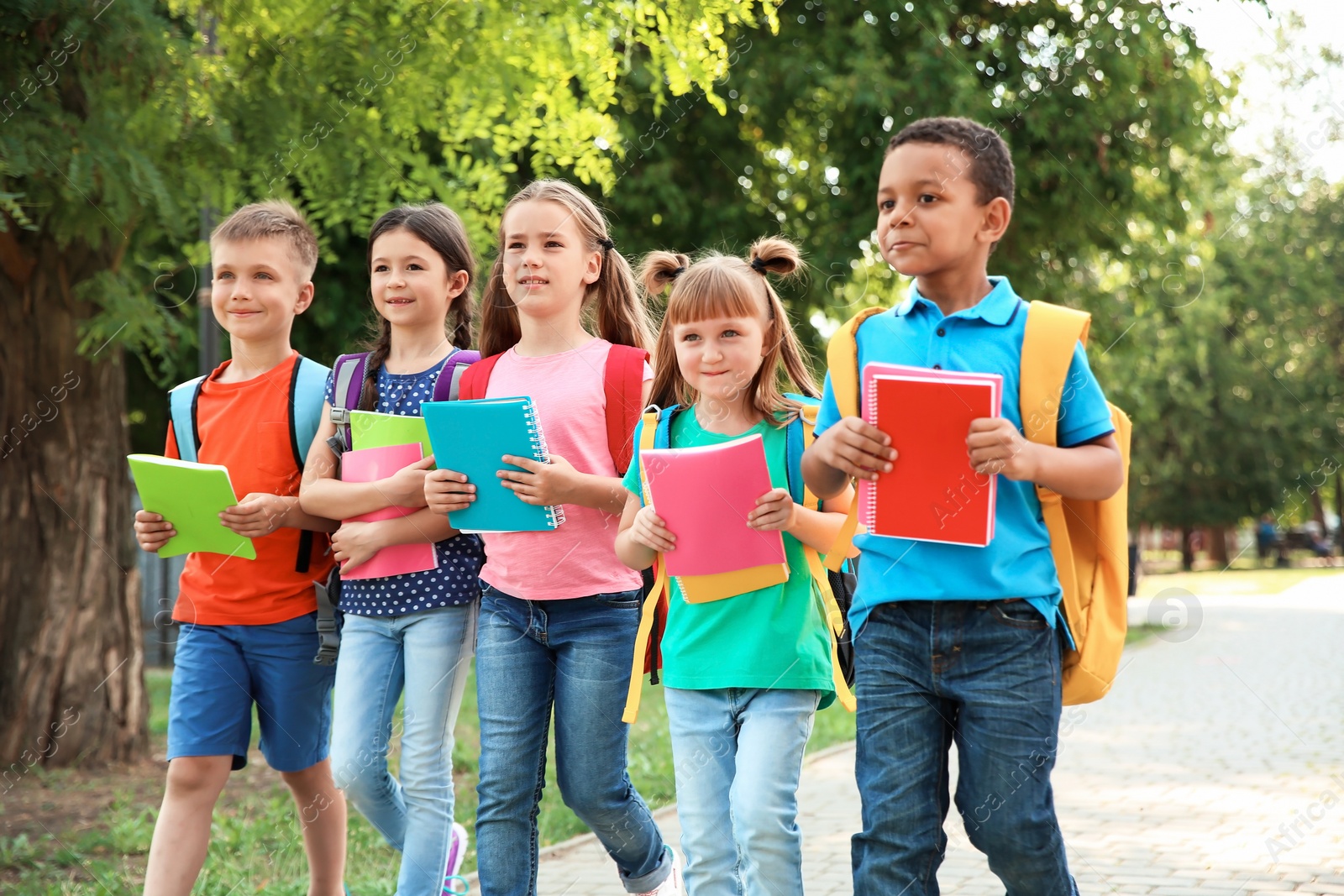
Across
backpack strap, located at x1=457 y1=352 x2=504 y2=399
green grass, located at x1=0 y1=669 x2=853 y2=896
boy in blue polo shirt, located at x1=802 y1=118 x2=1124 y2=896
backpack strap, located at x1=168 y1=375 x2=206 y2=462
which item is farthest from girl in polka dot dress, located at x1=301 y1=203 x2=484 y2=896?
boy in blue polo shirt, located at x1=802 y1=118 x2=1124 y2=896

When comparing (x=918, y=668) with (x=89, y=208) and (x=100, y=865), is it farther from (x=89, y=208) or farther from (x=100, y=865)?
(x=89, y=208)

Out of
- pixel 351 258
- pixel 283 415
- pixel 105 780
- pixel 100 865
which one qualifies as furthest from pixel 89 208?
pixel 351 258

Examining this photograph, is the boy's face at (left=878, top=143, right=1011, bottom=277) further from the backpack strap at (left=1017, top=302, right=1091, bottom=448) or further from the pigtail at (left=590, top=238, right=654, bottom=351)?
the pigtail at (left=590, top=238, right=654, bottom=351)

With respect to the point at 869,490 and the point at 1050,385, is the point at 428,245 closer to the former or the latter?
the point at 869,490

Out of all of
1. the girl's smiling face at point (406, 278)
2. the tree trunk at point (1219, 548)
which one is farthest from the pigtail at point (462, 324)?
the tree trunk at point (1219, 548)

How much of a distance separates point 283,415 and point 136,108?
2.23m

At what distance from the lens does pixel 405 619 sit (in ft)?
12.1

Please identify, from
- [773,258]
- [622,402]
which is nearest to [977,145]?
[773,258]

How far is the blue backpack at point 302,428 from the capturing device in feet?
12.5

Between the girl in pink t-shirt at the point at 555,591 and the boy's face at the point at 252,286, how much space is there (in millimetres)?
686

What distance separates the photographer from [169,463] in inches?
140

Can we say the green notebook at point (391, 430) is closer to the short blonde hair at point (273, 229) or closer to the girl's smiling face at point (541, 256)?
the girl's smiling face at point (541, 256)

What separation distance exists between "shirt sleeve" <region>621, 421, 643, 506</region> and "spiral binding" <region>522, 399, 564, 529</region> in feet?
0.68

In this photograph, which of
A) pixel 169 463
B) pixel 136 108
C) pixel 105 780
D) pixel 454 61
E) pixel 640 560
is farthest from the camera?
pixel 105 780
